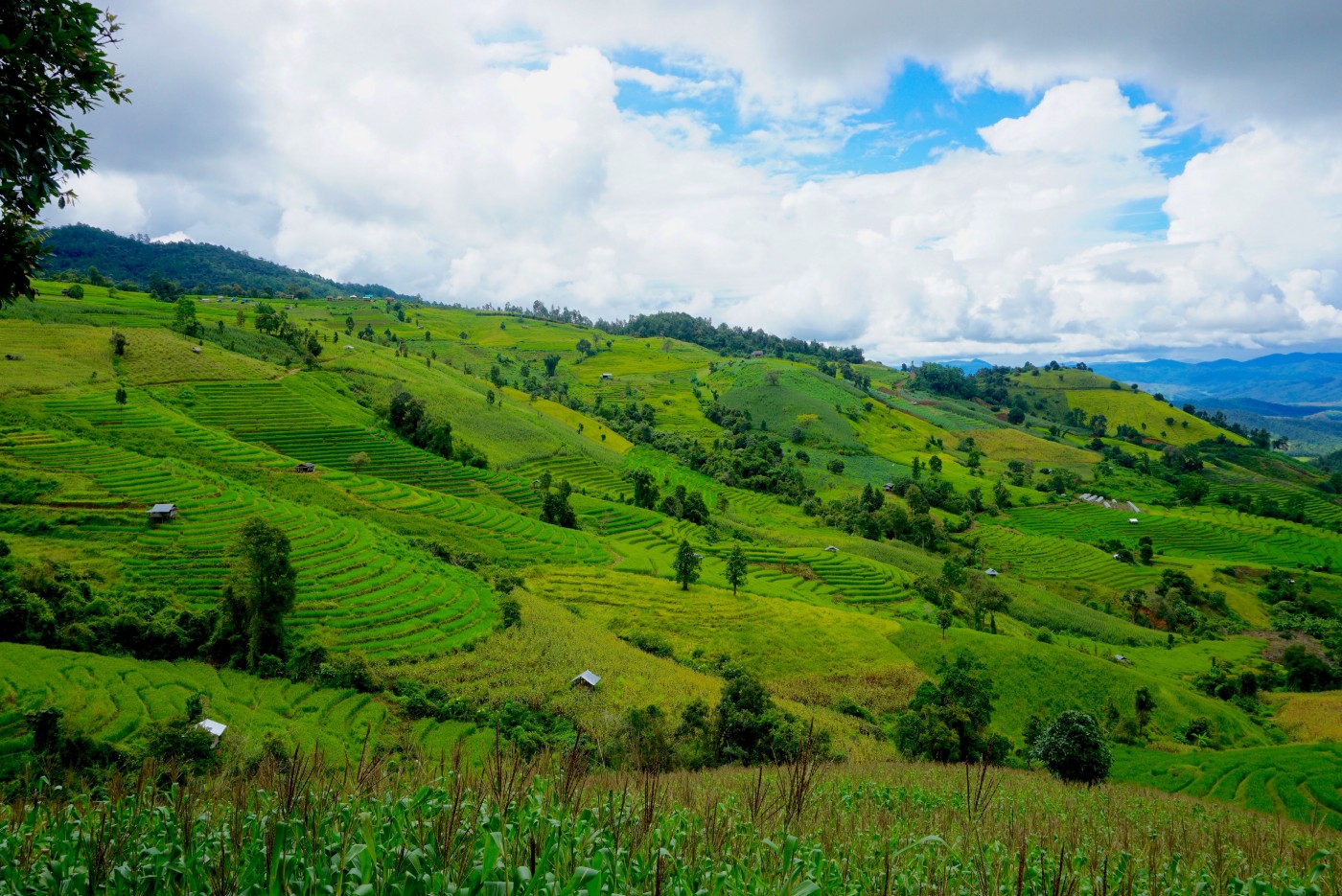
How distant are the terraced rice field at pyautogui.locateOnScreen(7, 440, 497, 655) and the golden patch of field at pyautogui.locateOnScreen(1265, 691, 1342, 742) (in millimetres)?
61126

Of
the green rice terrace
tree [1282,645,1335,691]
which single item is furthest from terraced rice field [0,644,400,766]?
tree [1282,645,1335,691]

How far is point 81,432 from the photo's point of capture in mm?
55812

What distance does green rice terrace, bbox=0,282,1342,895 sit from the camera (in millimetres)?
4766

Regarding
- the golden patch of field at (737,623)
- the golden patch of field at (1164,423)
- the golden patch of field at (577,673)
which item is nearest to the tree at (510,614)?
the golden patch of field at (577,673)

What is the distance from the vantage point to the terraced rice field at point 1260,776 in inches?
1078

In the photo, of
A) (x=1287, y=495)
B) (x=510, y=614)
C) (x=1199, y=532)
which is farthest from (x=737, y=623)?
(x=1287, y=495)

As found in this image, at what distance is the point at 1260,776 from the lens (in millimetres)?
30125

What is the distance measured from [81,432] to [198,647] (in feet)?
127

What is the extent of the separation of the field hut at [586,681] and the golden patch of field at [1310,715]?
49764mm

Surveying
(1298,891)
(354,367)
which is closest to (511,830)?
(1298,891)

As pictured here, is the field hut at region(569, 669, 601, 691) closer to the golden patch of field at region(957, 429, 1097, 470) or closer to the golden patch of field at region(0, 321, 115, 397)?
the golden patch of field at region(0, 321, 115, 397)

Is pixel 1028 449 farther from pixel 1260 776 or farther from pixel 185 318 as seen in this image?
pixel 185 318

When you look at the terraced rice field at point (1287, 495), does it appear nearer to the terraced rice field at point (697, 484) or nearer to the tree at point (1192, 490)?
the tree at point (1192, 490)

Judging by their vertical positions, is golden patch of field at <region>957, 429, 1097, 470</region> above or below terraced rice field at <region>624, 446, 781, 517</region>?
above
